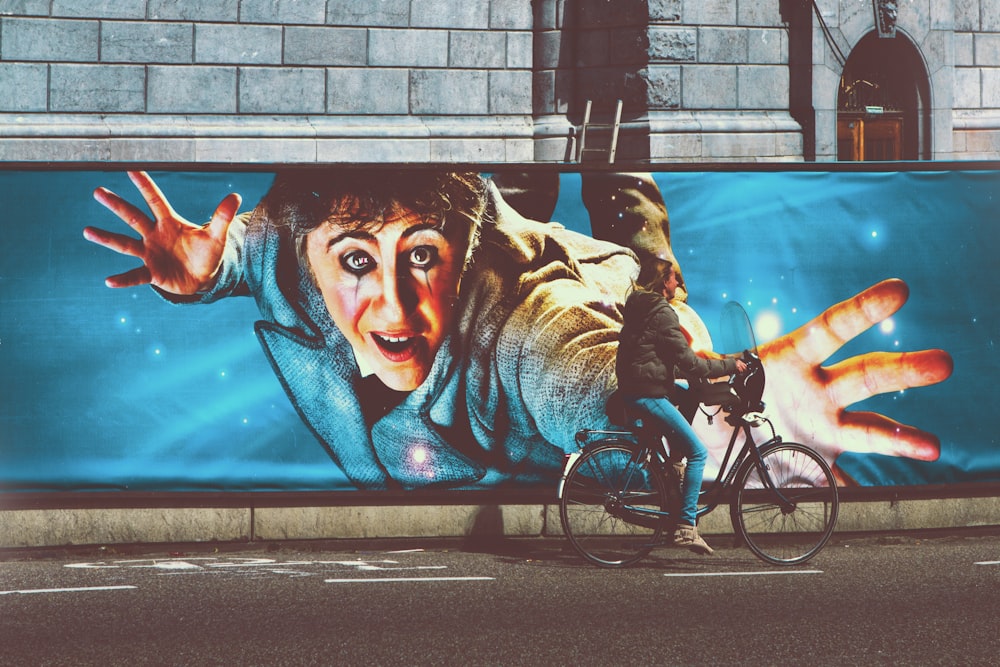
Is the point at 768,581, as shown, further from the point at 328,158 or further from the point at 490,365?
the point at 328,158

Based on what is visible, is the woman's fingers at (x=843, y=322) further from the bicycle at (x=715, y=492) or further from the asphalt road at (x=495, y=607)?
the asphalt road at (x=495, y=607)

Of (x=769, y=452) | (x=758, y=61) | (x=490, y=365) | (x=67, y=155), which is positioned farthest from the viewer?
(x=758, y=61)

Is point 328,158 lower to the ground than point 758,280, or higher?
higher

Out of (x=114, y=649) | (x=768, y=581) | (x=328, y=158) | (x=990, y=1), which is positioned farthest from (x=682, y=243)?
(x=990, y=1)

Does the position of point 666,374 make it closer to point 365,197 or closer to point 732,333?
point 732,333

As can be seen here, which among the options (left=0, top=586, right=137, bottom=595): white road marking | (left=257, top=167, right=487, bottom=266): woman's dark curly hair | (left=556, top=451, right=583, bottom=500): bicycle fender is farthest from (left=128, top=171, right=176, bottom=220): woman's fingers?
(left=556, top=451, right=583, bottom=500): bicycle fender

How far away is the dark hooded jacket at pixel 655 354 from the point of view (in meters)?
8.93

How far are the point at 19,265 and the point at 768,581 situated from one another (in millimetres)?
4940

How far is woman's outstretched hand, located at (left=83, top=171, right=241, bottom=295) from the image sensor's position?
945 cm

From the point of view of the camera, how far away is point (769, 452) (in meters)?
9.12

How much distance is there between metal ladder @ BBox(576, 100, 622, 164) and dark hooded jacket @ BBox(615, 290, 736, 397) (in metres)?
7.62

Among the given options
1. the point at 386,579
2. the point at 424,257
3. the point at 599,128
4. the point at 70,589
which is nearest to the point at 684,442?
the point at 386,579

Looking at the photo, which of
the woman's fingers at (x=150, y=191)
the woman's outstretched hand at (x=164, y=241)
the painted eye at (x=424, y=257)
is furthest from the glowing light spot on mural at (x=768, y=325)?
the woman's fingers at (x=150, y=191)

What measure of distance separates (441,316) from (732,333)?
192cm
